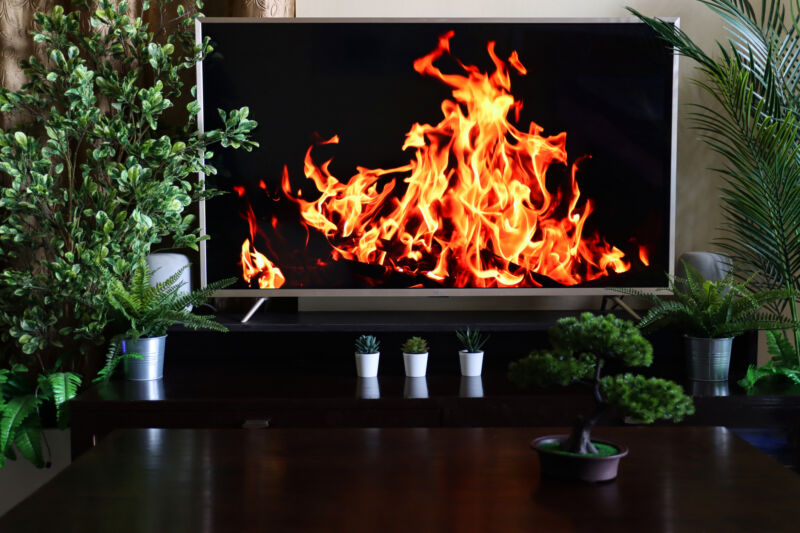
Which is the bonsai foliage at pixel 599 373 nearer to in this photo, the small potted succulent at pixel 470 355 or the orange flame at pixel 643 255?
the small potted succulent at pixel 470 355

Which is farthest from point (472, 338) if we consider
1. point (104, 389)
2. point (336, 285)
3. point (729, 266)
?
point (104, 389)

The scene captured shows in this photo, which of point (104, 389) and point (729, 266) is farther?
point (729, 266)

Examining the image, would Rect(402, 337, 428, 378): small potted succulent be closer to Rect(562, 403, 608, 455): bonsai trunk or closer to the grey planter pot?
the grey planter pot

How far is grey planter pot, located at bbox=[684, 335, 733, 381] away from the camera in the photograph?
2.41m

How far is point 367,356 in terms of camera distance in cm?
252

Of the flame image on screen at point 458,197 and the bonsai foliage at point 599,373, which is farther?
the flame image on screen at point 458,197

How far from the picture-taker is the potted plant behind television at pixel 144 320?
2.41m

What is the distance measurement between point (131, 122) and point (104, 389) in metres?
0.95

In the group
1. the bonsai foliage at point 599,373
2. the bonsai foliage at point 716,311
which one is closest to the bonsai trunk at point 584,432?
the bonsai foliage at point 599,373

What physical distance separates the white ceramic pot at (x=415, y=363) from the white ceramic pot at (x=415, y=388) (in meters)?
0.02

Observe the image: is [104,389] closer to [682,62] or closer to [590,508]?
[590,508]

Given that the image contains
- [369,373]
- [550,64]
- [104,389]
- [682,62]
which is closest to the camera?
[104,389]

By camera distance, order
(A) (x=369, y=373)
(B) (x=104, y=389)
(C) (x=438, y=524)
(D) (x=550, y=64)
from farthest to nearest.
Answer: (D) (x=550, y=64) < (A) (x=369, y=373) < (B) (x=104, y=389) < (C) (x=438, y=524)

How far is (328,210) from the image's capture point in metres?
2.75
